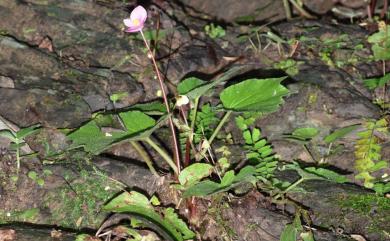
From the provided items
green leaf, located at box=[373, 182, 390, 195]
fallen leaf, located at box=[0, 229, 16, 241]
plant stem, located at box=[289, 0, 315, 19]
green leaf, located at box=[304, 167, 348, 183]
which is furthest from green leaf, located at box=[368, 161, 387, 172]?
plant stem, located at box=[289, 0, 315, 19]

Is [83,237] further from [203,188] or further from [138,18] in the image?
[138,18]

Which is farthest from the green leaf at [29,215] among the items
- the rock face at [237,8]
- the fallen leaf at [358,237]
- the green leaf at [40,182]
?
the rock face at [237,8]

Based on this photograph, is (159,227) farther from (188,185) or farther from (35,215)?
(35,215)

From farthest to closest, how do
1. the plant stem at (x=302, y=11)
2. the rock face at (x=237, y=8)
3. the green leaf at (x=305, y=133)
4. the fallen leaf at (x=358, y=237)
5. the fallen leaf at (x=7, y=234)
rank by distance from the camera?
the rock face at (x=237, y=8), the plant stem at (x=302, y=11), the green leaf at (x=305, y=133), the fallen leaf at (x=358, y=237), the fallen leaf at (x=7, y=234)

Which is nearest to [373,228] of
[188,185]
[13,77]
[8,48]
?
[188,185]

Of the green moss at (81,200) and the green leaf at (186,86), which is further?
the green leaf at (186,86)

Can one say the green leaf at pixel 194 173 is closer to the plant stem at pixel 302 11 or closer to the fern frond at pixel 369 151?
the fern frond at pixel 369 151
